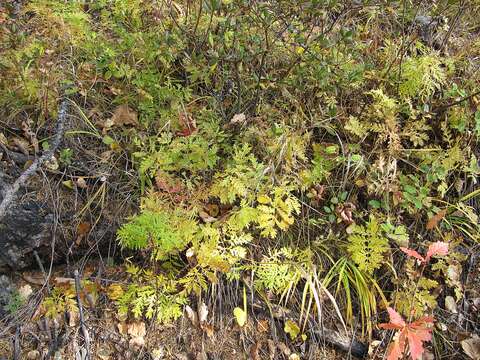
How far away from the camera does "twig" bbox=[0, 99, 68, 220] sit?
2.41m

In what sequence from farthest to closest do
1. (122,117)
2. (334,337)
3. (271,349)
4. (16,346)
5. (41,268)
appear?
(122,117), (334,337), (271,349), (41,268), (16,346)

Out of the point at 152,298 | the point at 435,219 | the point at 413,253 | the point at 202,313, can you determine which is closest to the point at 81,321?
the point at 152,298

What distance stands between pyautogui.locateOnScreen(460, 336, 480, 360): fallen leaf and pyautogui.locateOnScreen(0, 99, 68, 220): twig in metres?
2.95

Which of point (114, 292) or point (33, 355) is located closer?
point (33, 355)

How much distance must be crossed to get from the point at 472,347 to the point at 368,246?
3.13 feet

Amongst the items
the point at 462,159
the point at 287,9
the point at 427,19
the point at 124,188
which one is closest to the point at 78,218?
the point at 124,188

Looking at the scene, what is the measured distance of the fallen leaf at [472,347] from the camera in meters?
2.85

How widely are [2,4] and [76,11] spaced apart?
1.85 feet

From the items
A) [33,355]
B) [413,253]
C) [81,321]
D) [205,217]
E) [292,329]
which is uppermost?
[413,253]

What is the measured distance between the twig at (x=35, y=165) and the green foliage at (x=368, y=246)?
6.61 ft

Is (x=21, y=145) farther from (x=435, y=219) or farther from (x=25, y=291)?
(x=435, y=219)

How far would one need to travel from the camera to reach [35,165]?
8.47 feet

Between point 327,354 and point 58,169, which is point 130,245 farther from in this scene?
point 327,354

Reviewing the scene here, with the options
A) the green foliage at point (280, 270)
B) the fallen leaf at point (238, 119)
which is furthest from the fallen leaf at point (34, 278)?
the fallen leaf at point (238, 119)
